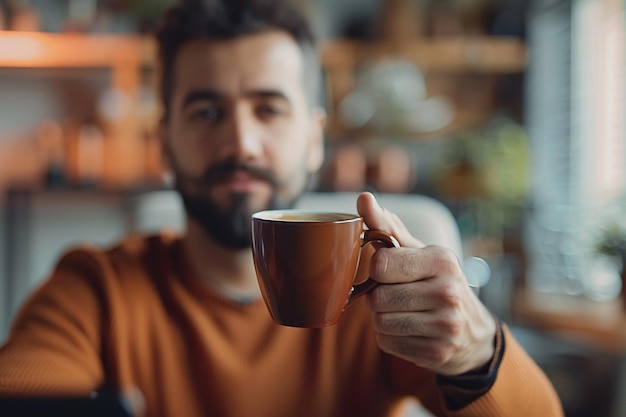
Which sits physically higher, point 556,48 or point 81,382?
point 556,48

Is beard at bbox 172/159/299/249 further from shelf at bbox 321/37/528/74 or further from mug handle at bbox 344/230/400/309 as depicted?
shelf at bbox 321/37/528/74

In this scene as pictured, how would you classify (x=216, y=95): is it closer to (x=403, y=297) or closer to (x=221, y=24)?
(x=221, y=24)

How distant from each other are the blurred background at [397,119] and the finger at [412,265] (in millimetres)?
1938

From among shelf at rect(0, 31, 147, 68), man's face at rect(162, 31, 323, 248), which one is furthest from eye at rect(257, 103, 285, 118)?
shelf at rect(0, 31, 147, 68)

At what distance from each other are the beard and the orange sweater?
0.35 ft

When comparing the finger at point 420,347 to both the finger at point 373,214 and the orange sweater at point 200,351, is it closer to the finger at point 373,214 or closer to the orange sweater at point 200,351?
the finger at point 373,214

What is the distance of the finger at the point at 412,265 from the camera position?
49 centimetres

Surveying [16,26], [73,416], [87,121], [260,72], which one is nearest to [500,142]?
[87,121]

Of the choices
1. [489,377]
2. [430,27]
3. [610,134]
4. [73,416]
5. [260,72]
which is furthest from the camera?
[430,27]

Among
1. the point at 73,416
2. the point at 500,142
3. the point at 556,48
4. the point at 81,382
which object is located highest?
the point at 556,48

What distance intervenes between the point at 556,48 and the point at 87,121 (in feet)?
6.64

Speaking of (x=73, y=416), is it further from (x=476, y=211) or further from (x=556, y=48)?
(x=556, y=48)

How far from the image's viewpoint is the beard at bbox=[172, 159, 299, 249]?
0.71m

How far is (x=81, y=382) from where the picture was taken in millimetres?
748
